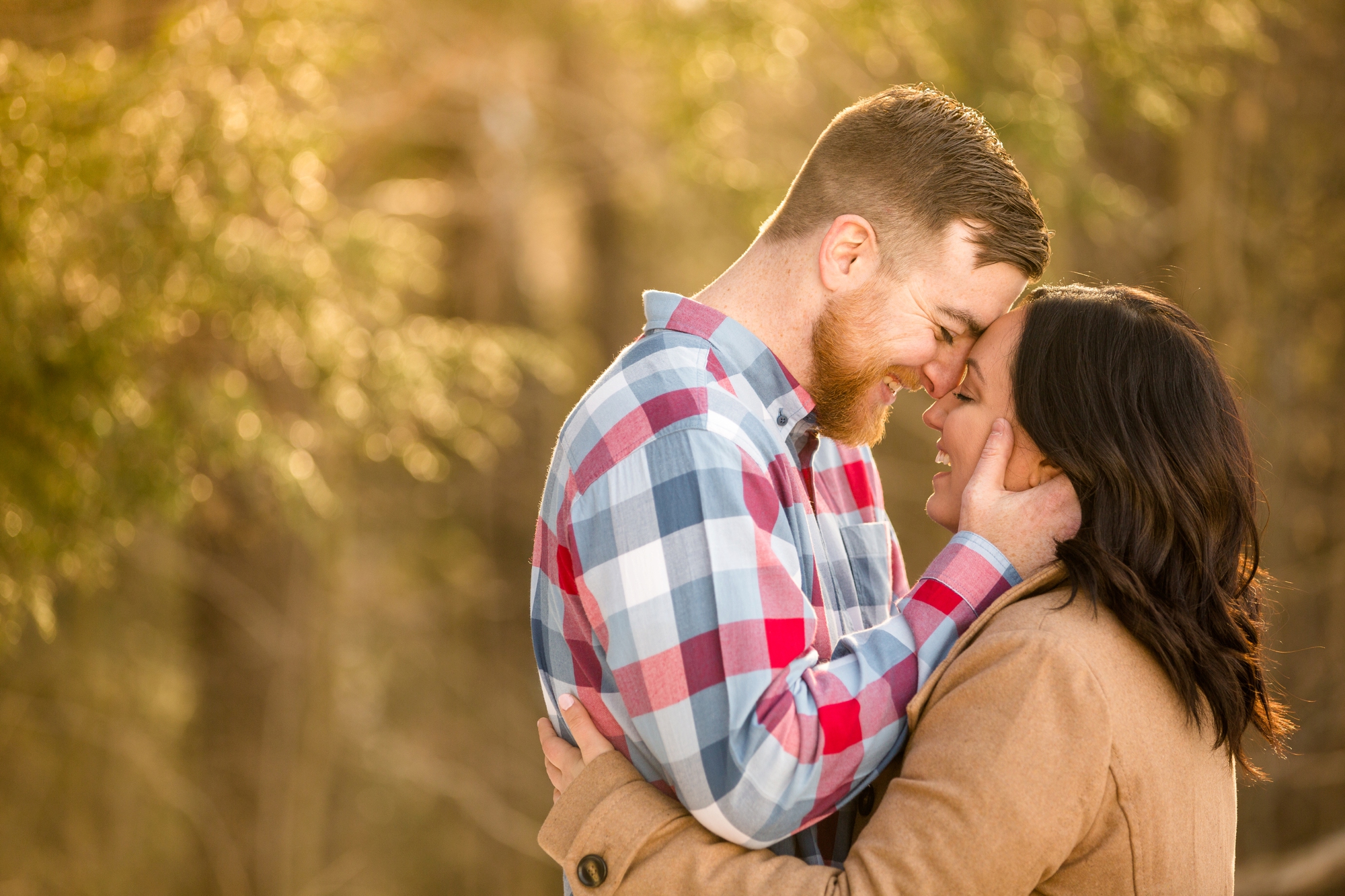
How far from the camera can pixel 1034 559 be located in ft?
4.94

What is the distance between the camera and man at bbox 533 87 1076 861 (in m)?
1.29

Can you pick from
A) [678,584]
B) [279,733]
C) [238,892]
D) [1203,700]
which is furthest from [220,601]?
[1203,700]

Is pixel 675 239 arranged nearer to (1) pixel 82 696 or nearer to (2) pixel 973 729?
(1) pixel 82 696

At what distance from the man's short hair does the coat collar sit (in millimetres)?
553

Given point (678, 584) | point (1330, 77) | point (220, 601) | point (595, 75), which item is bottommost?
point (220, 601)

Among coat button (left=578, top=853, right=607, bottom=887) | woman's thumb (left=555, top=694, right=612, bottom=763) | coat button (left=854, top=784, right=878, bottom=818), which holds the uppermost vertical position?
woman's thumb (left=555, top=694, right=612, bottom=763)

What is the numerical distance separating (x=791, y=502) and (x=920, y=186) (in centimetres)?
59

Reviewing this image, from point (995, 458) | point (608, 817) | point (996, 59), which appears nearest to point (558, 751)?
point (608, 817)

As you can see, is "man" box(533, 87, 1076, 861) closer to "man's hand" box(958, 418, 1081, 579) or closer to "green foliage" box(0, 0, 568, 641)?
"man's hand" box(958, 418, 1081, 579)

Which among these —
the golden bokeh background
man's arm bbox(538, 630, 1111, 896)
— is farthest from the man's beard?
the golden bokeh background

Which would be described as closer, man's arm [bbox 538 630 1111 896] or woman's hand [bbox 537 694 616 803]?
man's arm [bbox 538 630 1111 896]

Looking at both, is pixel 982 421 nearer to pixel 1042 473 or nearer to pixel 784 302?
pixel 1042 473

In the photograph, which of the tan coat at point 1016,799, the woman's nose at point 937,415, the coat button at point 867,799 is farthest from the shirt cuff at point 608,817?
the woman's nose at point 937,415

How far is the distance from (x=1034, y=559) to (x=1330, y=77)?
490cm
